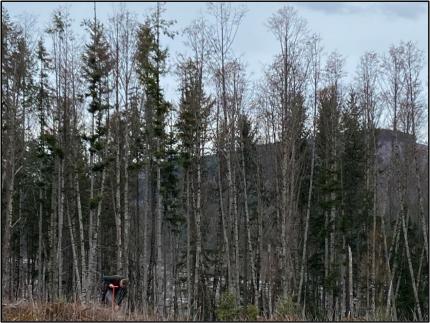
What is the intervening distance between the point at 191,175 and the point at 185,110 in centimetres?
366

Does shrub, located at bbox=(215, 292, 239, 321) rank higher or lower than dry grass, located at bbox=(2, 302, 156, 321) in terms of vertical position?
lower

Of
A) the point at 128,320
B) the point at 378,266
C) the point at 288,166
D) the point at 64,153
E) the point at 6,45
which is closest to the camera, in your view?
the point at 128,320

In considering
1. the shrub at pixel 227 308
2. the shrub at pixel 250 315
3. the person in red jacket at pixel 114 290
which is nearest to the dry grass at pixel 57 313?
the person in red jacket at pixel 114 290

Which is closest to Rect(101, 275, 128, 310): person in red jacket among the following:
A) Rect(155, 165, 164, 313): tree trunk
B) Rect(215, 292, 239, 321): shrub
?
Rect(215, 292, 239, 321): shrub

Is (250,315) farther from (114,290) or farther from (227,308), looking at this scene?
(227,308)

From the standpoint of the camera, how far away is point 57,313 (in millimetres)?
7352

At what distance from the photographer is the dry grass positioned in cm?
714

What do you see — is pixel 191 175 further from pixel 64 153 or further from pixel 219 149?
pixel 64 153

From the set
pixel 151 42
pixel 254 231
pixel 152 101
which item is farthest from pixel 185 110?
pixel 254 231

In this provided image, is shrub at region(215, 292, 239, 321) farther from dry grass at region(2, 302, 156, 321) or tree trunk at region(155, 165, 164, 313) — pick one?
dry grass at region(2, 302, 156, 321)

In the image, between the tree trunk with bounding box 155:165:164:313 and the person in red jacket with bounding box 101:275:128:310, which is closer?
the person in red jacket with bounding box 101:275:128:310

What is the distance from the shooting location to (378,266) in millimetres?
25719

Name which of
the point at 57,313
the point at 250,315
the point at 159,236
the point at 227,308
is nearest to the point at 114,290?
the point at 57,313

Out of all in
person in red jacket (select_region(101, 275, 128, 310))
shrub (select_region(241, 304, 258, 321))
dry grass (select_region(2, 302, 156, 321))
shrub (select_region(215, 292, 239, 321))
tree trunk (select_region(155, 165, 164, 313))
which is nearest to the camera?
dry grass (select_region(2, 302, 156, 321))
